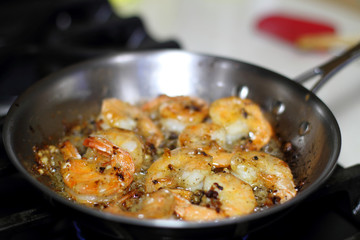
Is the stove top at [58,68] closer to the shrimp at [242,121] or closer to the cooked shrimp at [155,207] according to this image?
the cooked shrimp at [155,207]

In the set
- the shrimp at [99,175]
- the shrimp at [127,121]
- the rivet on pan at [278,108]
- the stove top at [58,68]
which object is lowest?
the stove top at [58,68]

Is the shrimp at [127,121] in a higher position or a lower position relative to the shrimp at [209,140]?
lower

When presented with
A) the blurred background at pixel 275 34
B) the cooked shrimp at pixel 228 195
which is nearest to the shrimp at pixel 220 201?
the cooked shrimp at pixel 228 195

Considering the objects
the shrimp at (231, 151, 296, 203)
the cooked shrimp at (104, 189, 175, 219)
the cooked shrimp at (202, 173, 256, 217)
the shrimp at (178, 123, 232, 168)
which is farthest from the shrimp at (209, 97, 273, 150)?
the cooked shrimp at (104, 189, 175, 219)

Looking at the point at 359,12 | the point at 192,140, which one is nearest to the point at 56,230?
the point at 192,140

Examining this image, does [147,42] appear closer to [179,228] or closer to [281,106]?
[281,106]

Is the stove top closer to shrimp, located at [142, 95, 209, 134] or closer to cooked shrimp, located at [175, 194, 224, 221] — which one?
cooked shrimp, located at [175, 194, 224, 221]
